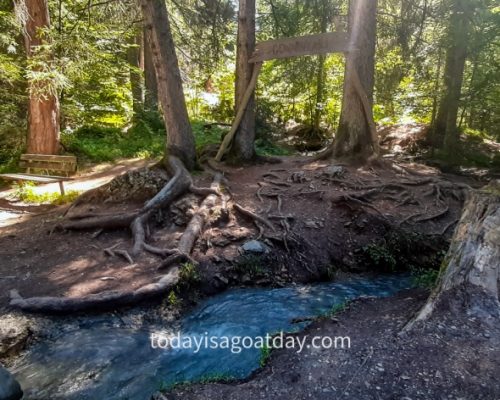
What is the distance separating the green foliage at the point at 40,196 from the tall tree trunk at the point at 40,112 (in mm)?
2155

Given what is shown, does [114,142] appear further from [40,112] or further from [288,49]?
[288,49]

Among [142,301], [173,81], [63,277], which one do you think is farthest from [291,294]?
[173,81]

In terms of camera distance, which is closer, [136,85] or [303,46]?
[303,46]

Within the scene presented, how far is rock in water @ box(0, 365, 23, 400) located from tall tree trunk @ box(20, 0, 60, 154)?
9.04 metres

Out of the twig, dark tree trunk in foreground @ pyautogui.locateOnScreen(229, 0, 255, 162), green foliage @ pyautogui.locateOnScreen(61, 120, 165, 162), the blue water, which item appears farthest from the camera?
green foliage @ pyautogui.locateOnScreen(61, 120, 165, 162)

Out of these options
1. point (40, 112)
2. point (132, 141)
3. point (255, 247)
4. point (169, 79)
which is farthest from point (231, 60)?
point (255, 247)

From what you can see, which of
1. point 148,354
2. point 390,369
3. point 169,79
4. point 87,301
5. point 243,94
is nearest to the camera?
point 390,369

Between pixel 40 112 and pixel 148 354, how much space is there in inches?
369

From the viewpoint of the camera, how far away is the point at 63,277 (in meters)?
5.71

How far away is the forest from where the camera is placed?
147 inches

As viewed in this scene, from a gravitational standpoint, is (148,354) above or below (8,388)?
below

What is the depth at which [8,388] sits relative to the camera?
354cm

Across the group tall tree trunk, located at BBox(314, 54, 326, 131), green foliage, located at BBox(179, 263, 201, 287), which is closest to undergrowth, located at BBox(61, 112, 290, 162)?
tall tree trunk, located at BBox(314, 54, 326, 131)

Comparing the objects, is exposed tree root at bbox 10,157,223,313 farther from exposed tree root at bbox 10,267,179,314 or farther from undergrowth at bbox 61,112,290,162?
undergrowth at bbox 61,112,290,162
